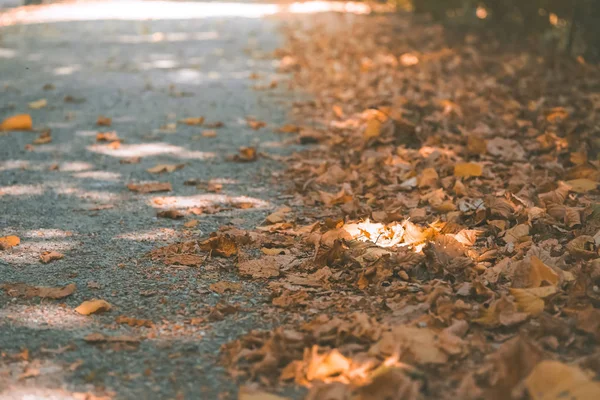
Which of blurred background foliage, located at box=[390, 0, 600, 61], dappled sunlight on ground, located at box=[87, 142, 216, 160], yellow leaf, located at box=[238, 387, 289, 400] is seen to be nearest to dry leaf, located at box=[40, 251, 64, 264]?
yellow leaf, located at box=[238, 387, 289, 400]

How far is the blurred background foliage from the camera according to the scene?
7.77 meters

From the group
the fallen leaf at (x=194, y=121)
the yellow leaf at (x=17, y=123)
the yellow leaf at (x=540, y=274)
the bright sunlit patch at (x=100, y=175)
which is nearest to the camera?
the yellow leaf at (x=540, y=274)

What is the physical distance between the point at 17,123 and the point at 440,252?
3.84m

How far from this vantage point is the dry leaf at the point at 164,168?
4660 mm

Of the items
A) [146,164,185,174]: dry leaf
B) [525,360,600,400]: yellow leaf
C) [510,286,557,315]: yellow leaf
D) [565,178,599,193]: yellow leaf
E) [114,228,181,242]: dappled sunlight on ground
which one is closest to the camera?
[525,360,600,400]: yellow leaf

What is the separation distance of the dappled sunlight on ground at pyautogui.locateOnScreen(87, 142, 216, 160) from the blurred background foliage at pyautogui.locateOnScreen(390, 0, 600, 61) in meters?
4.61

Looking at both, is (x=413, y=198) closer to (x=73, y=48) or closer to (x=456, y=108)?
(x=456, y=108)

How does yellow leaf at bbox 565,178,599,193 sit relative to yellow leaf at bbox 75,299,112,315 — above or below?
below

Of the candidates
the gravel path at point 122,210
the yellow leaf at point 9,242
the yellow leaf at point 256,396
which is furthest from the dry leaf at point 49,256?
the yellow leaf at point 256,396

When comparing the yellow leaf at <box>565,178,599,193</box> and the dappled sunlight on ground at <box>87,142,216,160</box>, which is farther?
the dappled sunlight on ground at <box>87,142,216,160</box>

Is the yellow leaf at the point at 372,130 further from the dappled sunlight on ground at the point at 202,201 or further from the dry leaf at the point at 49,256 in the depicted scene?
the dry leaf at the point at 49,256

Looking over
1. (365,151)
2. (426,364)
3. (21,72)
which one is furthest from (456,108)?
(21,72)

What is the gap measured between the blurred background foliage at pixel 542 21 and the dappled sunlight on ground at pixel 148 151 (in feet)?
15.1

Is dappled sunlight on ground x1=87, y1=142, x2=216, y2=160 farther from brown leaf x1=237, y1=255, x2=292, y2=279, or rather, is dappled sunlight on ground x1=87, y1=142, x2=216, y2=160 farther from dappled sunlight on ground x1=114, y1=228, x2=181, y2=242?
brown leaf x1=237, y1=255, x2=292, y2=279
